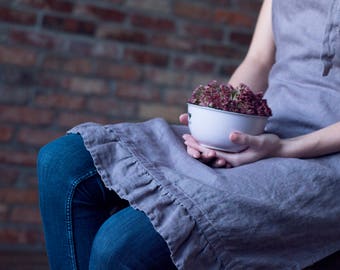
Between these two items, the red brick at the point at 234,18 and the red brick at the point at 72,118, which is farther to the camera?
the red brick at the point at 234,18

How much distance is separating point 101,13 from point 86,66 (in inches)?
7.4

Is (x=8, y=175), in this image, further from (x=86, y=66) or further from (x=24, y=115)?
(x=86, y=66)

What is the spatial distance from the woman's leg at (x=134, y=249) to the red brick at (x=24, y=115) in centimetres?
111

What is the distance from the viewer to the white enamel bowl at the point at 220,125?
817 mm

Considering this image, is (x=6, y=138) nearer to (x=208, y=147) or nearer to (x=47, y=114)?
(x=47, y=114)

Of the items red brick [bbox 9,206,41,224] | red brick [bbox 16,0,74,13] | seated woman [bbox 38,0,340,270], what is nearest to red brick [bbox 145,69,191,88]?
red brick [bbox 16,0,74,13]

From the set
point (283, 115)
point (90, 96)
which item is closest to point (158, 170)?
point (283, 115)

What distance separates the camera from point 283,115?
95cm

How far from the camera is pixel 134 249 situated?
71 cm

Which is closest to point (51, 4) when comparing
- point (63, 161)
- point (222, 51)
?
point (222, 51)

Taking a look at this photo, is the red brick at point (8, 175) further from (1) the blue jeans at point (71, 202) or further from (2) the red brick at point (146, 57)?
(1) the blue jeans at point (71, 202)

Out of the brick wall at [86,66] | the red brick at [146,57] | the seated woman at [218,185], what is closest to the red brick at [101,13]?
the brick wall at [86,66]

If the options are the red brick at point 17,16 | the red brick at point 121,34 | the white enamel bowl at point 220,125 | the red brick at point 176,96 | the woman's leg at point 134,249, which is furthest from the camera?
the red brick at point 176,96

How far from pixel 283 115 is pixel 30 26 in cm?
107
